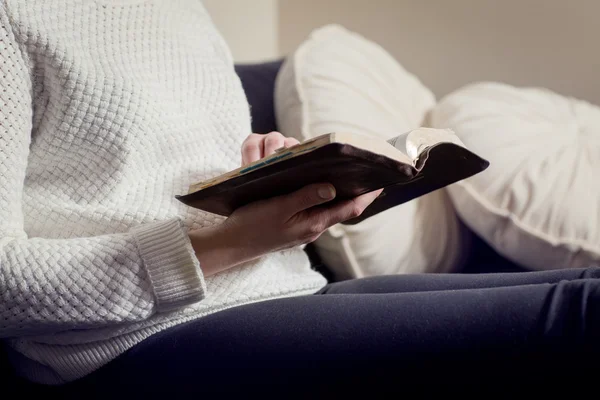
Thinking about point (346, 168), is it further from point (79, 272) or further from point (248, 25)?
point (248, 25)

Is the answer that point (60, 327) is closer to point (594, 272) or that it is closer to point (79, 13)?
point (79, 13)

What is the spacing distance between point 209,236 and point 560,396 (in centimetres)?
38

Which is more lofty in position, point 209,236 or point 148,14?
point 148,14

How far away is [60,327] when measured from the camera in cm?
70

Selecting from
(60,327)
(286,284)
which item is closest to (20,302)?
(60,327)

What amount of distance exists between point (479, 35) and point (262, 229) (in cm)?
114

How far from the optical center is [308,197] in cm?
65

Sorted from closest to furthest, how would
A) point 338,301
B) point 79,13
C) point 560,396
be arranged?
point 560,396 → point 338,301 → point 79,13

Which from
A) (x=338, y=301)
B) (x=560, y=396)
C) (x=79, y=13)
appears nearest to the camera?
(x=560, y=396)

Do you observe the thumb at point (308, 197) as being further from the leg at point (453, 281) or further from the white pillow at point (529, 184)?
the white pillow at point (529, 184)

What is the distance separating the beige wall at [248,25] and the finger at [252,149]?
79 cm

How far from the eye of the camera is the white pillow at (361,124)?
1.08 m

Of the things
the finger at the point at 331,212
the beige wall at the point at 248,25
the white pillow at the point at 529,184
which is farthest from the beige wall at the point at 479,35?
the finger at the point at 331,212

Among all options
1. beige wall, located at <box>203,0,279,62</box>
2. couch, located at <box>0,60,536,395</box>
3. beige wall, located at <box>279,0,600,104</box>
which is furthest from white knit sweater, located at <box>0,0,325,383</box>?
beige wall, located at <box>279,0,600,104</box>
